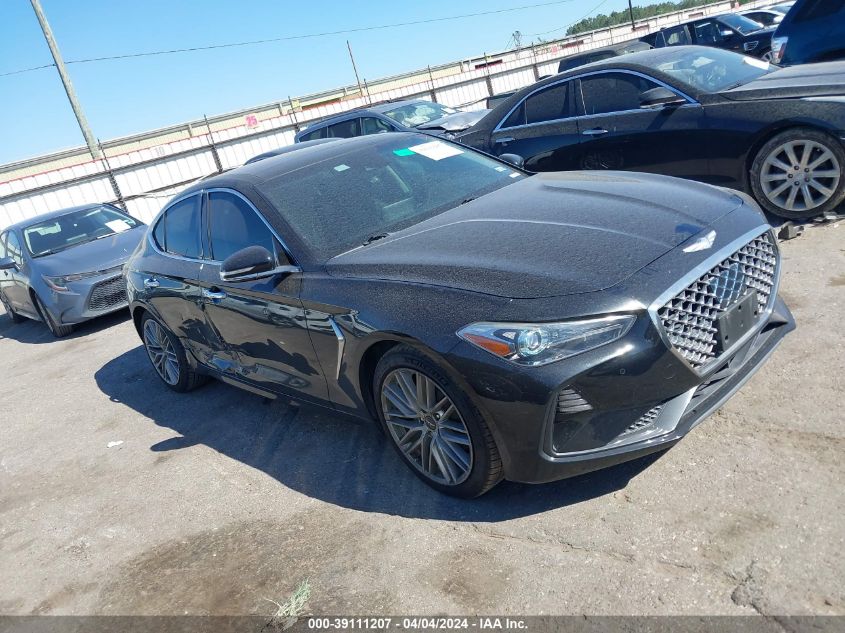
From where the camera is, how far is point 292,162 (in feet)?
15.0

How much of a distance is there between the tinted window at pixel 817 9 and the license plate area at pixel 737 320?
6.85 m

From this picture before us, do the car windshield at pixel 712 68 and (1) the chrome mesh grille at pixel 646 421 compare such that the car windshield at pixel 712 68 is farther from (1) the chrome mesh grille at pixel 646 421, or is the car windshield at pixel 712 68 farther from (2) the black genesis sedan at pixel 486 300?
(1) the chrome mesh grille at pixel 646 421

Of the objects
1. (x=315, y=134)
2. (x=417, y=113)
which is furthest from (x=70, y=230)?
(x=417, y=113)

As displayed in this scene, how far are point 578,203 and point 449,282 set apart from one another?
103 centimetres

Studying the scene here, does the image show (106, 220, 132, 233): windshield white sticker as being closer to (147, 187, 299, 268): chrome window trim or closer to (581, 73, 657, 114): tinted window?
(147, 187, 299, 268): chrome window trim

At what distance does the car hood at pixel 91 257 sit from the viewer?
9.24m

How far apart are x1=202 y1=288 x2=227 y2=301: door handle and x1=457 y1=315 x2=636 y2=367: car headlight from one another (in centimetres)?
232

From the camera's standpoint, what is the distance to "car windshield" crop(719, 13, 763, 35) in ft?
50.8

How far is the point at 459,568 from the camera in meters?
2.96

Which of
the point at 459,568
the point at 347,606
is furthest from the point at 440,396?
the point at 347,606

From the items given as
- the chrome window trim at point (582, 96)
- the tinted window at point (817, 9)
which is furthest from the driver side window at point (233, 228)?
the tinted window at point (817, 9)

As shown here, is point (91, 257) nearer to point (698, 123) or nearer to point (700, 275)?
point (698, 123)

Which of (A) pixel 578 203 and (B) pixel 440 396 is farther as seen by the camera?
(A) pixel 578 203

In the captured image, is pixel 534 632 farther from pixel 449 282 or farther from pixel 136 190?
pixel 136 190
